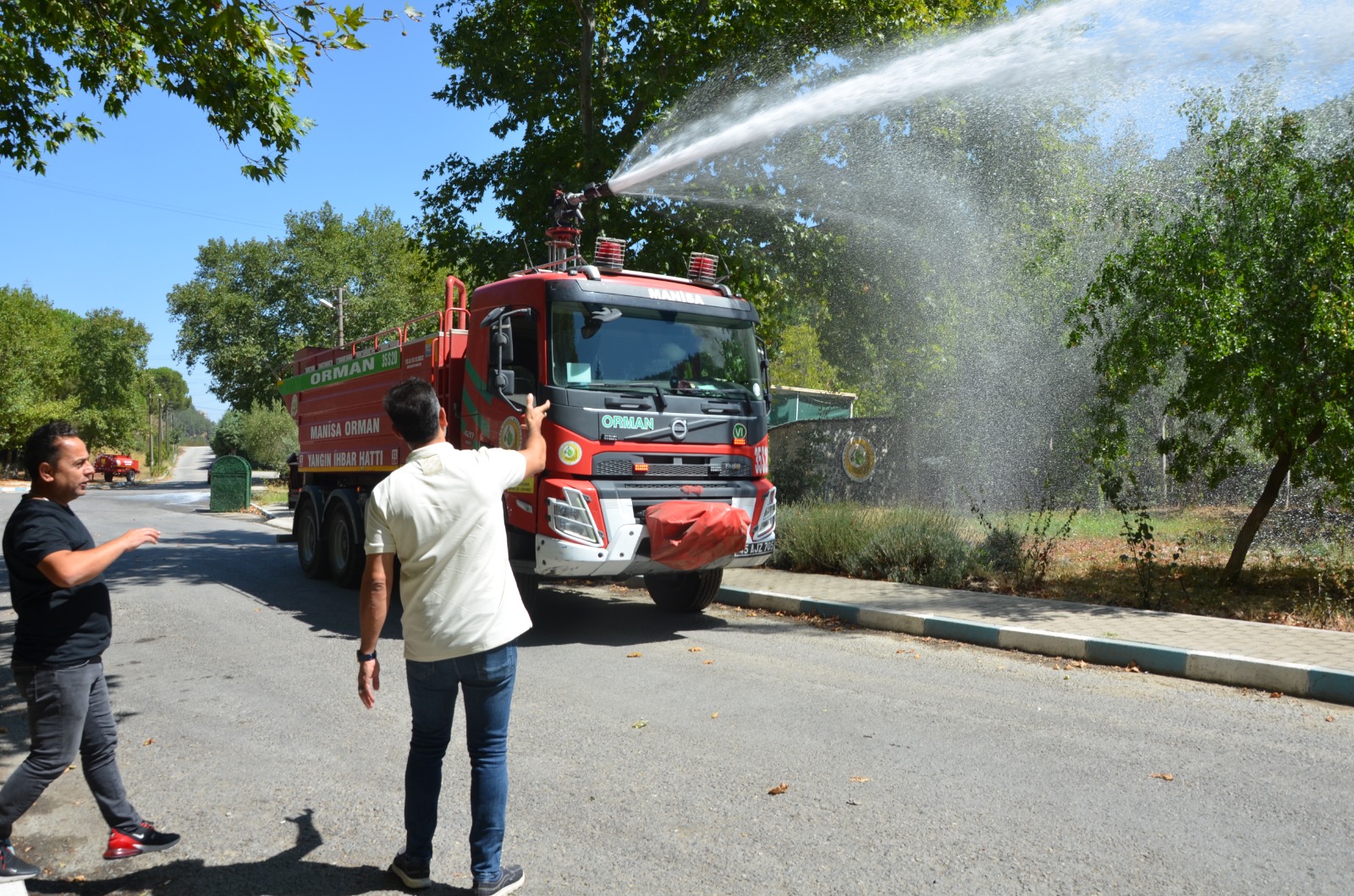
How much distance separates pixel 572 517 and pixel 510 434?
3.07 ft

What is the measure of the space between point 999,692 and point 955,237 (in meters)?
16.8

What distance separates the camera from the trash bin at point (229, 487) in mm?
28203

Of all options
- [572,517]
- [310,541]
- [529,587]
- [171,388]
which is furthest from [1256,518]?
[171,388]

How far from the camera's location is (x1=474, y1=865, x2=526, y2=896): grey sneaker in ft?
11.3

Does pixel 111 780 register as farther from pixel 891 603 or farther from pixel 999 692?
pixel 891 603

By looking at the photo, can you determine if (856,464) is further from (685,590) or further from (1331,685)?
(1331,685)

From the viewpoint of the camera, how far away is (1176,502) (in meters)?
18.8

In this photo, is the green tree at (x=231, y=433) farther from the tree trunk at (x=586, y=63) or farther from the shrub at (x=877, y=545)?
the shrub at (x=877, y=545)

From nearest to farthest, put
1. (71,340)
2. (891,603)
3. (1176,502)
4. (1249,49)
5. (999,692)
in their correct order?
(999,692)
(891,603)
(1249,49)
(1176,502)
(71,340)

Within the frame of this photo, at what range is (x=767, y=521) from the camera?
892 centimetres

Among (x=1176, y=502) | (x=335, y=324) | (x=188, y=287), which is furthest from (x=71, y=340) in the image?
(x=1176, y=502)

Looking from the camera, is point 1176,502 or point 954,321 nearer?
point 1176,502

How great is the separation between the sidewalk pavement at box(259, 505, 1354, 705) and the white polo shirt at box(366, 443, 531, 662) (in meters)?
5.58

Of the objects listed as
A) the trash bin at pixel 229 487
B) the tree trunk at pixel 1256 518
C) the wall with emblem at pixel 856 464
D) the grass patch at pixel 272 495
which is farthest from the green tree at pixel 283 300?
the tree trunk at pixel 1256 518
